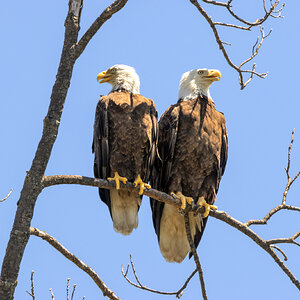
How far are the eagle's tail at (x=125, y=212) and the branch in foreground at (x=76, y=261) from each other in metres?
1.12

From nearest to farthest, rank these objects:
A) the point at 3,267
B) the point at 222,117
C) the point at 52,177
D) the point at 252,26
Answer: the point at 3,267
the point at 52,177
the point at 252,26
the point at 222,117

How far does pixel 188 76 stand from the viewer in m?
6.61

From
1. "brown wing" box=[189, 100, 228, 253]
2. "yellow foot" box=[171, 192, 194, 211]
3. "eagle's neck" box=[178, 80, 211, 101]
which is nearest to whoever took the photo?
"yellow foot" box=[171, 192, 194, 211]

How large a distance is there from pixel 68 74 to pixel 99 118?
124 centimetres

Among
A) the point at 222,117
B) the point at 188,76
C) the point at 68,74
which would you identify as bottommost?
the point at 68,74

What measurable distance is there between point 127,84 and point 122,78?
0.12 metres

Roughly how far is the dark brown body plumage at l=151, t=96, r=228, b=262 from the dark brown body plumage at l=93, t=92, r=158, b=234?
0.85 ft

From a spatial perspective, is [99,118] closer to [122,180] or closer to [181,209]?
[122,180]

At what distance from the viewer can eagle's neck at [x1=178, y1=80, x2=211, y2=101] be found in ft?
21.0

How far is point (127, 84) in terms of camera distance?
6.21 m

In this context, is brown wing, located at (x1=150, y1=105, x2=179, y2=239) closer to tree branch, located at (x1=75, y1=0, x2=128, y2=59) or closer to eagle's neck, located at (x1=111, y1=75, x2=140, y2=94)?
eagle's neck, located at (x1=111, y1=75, x2=140, y2=94)

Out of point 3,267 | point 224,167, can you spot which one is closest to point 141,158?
point 224,167

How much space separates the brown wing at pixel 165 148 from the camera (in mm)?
5898

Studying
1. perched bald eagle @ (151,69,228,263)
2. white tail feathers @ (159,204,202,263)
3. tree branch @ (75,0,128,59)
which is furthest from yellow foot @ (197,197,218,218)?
tree branch @ (75,0,128,59)
